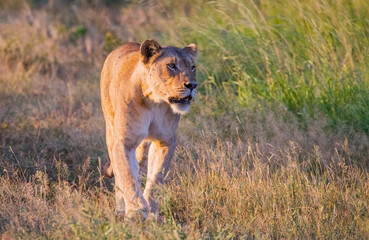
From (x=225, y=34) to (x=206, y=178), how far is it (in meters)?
3.56

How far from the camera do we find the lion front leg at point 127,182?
4.54 m

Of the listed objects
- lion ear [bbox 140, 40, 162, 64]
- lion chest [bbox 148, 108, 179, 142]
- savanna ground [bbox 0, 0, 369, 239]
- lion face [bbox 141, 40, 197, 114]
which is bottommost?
savanna ground [bbox 0, 0, 369, 239]

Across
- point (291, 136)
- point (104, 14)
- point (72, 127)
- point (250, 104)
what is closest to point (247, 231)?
point (291, 136)

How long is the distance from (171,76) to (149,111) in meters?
0.39

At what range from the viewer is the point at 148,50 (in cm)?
471

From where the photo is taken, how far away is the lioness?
15.0 ft

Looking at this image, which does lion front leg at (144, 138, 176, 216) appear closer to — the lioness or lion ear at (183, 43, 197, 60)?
the lioness

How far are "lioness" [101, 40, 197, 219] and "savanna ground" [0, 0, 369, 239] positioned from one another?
249 millimetres

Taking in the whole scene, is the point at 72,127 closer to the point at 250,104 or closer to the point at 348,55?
the point at 250,104

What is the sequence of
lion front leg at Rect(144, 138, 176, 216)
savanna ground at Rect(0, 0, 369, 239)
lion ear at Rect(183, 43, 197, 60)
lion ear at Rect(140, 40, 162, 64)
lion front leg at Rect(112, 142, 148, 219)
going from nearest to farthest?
1. savanna ground at Rect(0, 0, 369, 239)
2. lion front leg at Rect(112, 142, 148, 219)
3. lion ear at Rect(140, 40, 162, 64)
4. lion front leg at Rect(144, 138, 176, 216)
5. lion ear at Rect(183, 43, 197, 60)

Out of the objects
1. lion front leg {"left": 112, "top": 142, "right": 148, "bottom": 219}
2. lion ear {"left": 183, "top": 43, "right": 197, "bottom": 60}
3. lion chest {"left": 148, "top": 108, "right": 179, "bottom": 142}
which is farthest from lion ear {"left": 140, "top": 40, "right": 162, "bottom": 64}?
lion front leg {"left": 112, "top": 142, "right": 148, "bottom": 219}

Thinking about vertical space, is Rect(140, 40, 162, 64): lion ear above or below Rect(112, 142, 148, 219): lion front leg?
above

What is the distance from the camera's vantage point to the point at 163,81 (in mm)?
4605

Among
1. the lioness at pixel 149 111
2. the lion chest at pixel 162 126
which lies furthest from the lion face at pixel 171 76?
the lion chest at pixel 162 126
